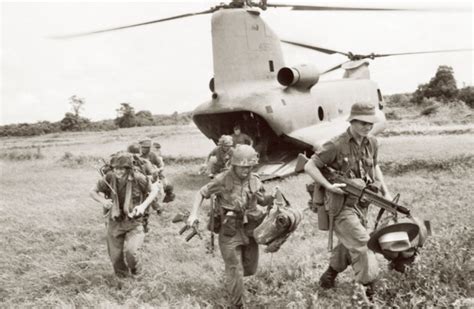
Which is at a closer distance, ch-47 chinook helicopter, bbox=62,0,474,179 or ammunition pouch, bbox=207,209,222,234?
ammunition pouch, bbox=207,209,222,234

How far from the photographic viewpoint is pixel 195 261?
7.15 m

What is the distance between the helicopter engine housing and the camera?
1303 centimetres

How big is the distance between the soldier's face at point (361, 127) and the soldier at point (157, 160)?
18.8 ft

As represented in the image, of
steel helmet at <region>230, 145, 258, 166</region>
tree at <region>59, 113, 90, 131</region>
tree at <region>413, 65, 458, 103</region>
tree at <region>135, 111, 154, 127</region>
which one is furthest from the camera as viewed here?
tree at <region>135, 111, 154, 127</region>

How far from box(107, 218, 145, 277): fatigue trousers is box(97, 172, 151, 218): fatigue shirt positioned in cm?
28

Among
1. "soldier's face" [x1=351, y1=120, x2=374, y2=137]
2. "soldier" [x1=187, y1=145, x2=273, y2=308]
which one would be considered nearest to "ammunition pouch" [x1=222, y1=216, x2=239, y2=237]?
"soldier" [x1=187, y1=145, x2=273, y2=308]

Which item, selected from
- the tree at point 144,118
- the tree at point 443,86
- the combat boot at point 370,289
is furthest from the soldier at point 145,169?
the tree at point 144,118

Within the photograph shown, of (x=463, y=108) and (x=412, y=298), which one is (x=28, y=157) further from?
(x=463, y=108)

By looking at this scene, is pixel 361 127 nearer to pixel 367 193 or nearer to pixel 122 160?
pixel 367 193

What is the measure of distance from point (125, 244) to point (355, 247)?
295cm

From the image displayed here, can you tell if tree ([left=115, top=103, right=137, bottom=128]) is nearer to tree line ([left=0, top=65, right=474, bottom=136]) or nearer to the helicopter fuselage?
tree line ([left=0, top=65, right=474, bottom=136])

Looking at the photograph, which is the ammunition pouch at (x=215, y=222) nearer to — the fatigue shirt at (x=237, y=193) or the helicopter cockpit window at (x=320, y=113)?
the fatigue shirt at (x=237, y=193)

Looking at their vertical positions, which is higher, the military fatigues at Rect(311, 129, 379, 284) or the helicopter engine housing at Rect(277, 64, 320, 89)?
the helicopter engine housing at Rect(277, 64, 320, 89)

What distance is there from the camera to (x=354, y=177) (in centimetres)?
554
